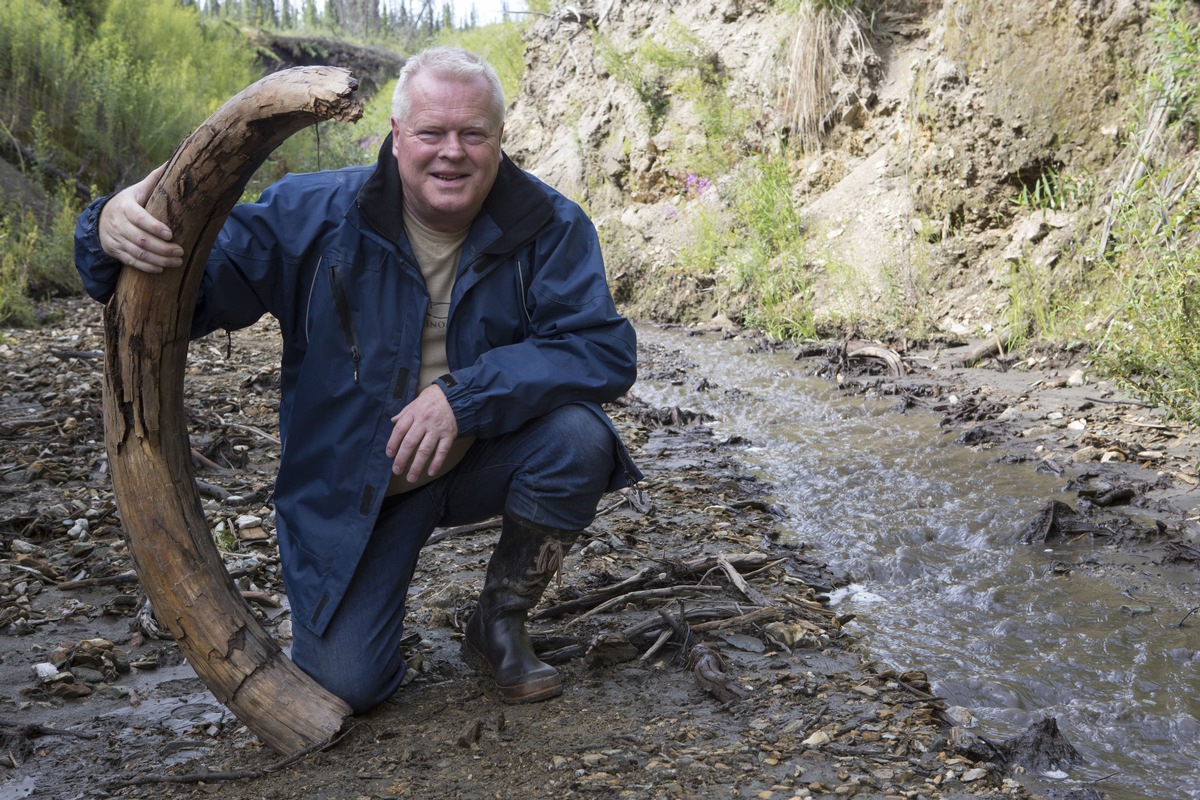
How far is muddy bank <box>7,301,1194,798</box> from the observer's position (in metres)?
2.18

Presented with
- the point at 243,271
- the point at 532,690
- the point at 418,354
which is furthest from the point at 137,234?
the point at 532,690

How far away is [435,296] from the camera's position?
2.68m

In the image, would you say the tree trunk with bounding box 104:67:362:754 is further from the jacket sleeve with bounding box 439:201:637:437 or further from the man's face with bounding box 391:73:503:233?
the jacket sleeve with bounding box 439:201:637:437

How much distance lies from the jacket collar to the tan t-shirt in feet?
0.25

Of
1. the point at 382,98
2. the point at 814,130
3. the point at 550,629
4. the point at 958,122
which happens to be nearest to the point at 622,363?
the point at 550,629

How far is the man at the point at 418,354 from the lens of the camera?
2549 mm

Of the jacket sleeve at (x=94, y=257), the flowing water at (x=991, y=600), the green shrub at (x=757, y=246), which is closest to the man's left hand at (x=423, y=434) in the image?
the jacket sleeve at (x=94, y=257)

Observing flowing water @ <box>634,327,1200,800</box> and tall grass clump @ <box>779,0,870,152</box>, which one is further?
tall grass clump @ <box>779,0,870,152</box>

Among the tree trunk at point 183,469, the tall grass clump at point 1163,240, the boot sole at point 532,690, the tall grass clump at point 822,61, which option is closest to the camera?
the tree trunk at point 183,469

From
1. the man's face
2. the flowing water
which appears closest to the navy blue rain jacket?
the man's face

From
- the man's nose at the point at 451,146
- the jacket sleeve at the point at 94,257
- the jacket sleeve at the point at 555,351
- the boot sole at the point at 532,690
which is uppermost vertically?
the man's nose at the point at 451,146

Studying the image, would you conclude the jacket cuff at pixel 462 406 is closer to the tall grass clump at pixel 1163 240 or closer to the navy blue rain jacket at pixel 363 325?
the navy blue rain jacket at pixel 363 325

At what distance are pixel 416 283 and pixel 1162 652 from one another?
97.8 inches

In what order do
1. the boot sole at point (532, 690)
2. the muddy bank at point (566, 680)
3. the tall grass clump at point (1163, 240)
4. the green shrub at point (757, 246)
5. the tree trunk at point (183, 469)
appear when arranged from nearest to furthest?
the muddy bank at point (566, 680) → the tree trunk at point (183, 469) → the boot sole at point (532, 690) → the tall grass clump at point (1163, 240) → the green shrub at point (757, 246)
